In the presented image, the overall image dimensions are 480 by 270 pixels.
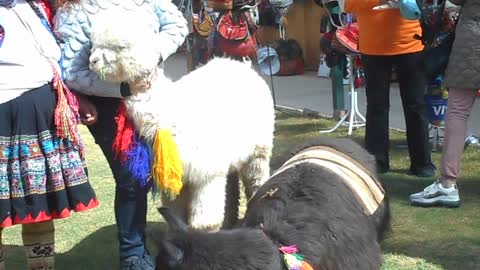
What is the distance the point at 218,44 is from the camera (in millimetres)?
7402

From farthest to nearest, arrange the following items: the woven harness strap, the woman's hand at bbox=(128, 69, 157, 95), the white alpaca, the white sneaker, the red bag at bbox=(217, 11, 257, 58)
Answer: the red bag at bbox=(217, 11, 257, 58), the white sneaker, the woman's hand at bbox=(128, 69, 157, 95), the white alpaca, the woven harness strap

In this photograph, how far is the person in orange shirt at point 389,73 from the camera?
17.8ft

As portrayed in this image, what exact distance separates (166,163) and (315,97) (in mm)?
6768

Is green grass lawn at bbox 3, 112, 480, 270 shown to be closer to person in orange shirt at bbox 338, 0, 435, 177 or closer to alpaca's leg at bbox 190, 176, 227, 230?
person in orange shirt at bbox 338, 0, 435, 177

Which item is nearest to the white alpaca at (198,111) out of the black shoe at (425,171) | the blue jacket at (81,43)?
the blue jacket at (81,43)

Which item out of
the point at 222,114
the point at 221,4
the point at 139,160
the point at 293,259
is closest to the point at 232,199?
the point at 222,114

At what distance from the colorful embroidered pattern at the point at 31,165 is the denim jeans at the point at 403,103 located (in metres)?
3.03

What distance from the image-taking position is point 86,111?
3.52 m

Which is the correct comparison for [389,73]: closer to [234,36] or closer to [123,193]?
[234,36]

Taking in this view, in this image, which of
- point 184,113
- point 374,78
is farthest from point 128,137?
point 374,78

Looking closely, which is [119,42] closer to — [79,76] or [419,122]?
[79,76]

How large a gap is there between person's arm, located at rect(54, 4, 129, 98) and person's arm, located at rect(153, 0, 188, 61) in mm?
306

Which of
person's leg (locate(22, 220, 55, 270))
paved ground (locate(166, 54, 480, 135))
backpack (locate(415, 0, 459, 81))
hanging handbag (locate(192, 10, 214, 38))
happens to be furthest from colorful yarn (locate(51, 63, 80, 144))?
hanging handbag (locate(192, 10, 214, 38))

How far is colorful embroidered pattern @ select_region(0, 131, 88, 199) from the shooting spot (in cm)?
320
